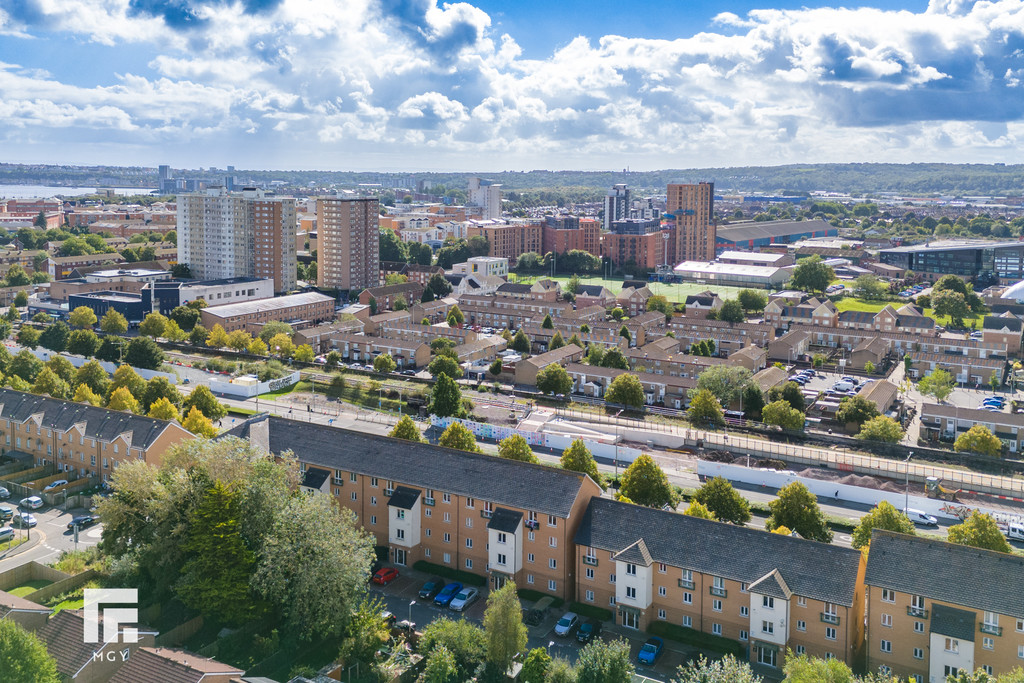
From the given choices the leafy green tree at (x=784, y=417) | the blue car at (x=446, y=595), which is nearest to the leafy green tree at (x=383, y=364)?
the leafy green tree at (x=784, y=417)

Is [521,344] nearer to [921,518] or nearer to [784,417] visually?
[784,417]

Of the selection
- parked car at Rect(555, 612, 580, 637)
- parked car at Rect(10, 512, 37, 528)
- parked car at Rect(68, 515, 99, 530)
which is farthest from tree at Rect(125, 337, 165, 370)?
parked car at Rect(555, 612, 580, 637)

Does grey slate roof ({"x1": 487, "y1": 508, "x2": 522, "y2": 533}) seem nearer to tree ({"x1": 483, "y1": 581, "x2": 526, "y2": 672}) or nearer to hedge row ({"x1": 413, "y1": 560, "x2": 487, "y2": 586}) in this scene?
hedge row ({"x1": 413, "y1": 560, "x2": 487, "y2": 586})

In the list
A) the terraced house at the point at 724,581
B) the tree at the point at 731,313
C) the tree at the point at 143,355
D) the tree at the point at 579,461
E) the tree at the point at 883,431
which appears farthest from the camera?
the tree at the point at 731,313

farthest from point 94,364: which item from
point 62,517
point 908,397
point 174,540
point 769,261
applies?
point 769,261

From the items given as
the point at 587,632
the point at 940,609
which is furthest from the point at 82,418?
the point at 940,609

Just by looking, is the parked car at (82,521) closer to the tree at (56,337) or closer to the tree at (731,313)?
the tree at (56,337)

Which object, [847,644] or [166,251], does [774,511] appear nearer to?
[847,644]
